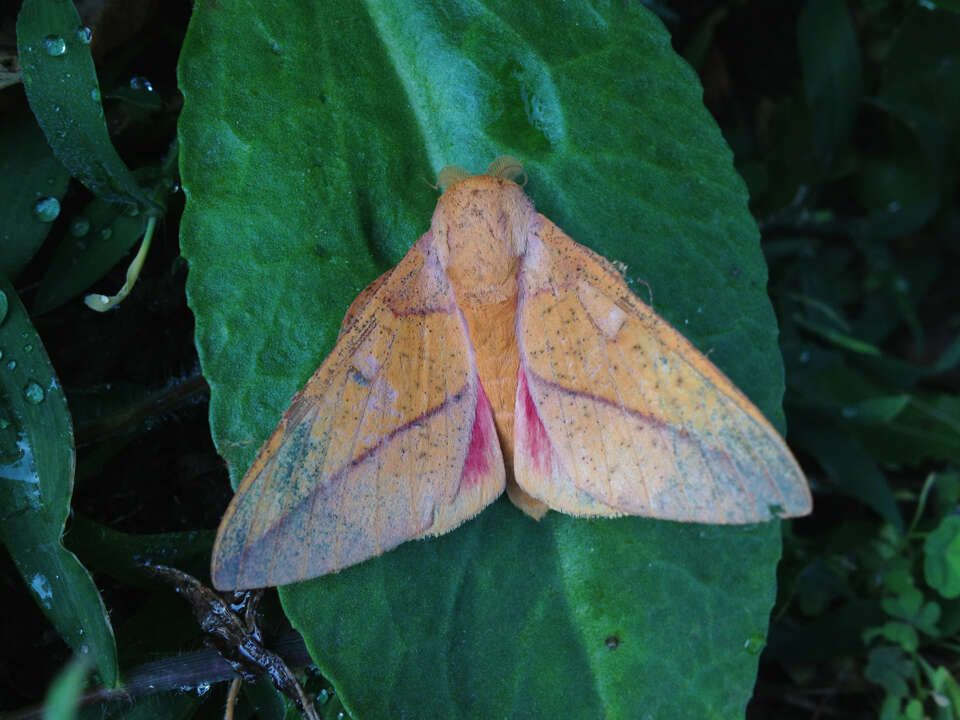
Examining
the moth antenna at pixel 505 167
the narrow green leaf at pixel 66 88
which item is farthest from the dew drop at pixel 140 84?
the moth antenna at pixel 505 167

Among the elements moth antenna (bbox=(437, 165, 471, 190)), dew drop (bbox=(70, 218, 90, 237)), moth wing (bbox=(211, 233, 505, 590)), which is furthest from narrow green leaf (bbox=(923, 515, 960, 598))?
dew drop (bbox=(70, 218, 90, 237))

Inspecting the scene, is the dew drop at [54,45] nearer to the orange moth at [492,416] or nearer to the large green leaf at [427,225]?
the large green leaf at [427,225]

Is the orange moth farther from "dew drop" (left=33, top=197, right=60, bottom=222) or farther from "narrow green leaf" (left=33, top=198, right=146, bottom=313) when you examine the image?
"dew drop" (left=33, top=197, right=60, bottom=222)

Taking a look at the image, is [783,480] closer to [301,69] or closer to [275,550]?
[275,550]

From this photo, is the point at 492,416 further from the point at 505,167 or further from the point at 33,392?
the point at 33,392

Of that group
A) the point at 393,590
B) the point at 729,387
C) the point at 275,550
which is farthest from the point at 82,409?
the point at 729,387

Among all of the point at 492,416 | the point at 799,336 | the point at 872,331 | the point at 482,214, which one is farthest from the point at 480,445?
the point at 872,331
